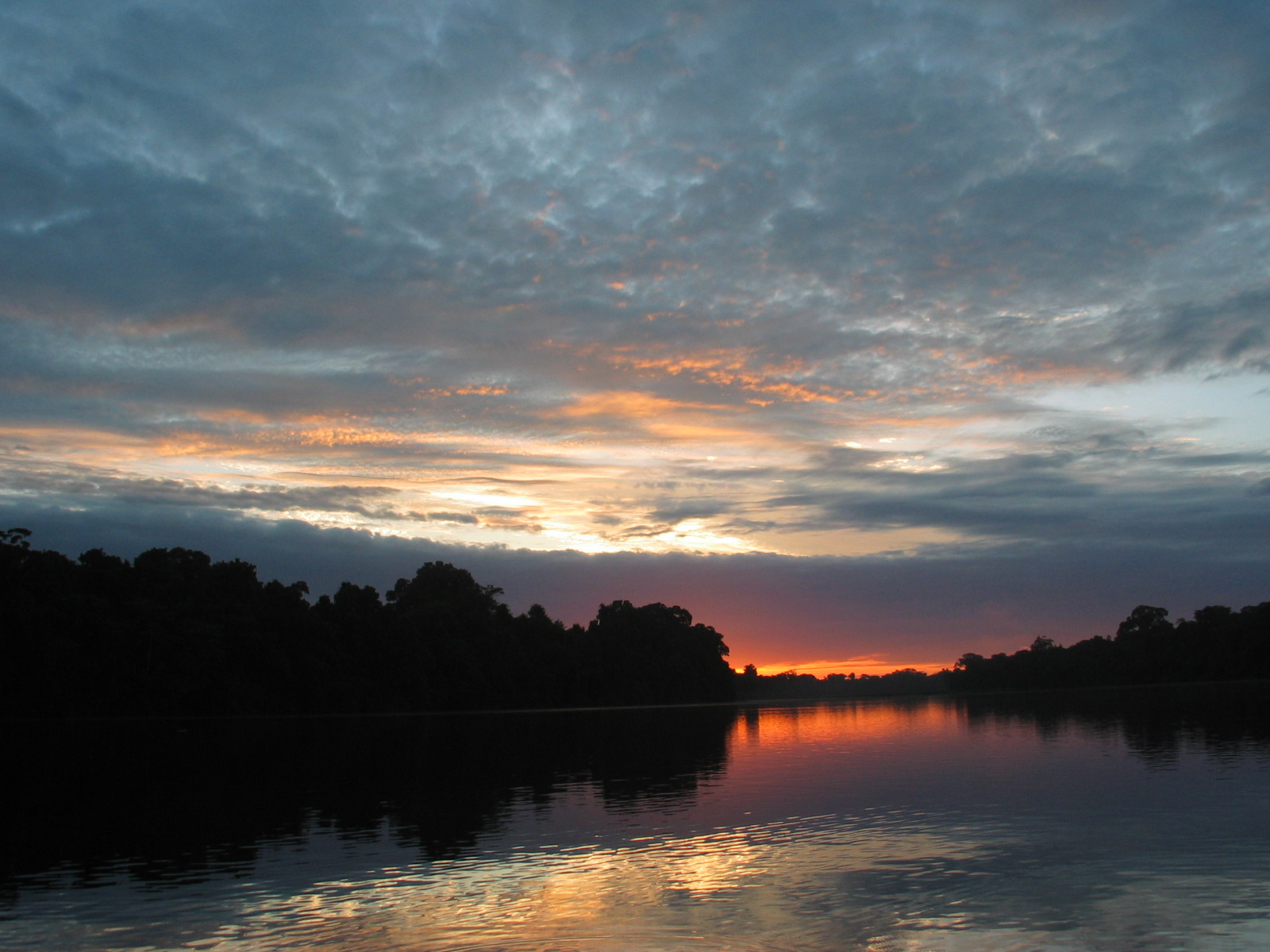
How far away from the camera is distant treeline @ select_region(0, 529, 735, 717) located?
94.6 metres

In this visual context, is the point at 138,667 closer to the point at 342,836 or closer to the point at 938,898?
the point at 342,836

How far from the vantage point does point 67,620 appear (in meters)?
96.1

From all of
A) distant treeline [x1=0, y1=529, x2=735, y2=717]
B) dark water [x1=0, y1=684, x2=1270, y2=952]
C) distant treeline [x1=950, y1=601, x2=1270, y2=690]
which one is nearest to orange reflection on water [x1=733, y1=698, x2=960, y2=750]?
dark water [x1=0, y1=684, x2=1270, y2=952]

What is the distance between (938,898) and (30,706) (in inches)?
3892

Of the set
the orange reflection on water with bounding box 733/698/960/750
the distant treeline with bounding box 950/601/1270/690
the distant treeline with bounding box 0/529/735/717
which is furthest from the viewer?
the distant treeline with bounding box 950/601/1270/690

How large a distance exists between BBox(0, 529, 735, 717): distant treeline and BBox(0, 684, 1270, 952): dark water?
51.0m

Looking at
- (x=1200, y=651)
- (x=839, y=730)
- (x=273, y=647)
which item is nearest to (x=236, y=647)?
(x=273, y=647)

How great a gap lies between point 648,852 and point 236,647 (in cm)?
9653

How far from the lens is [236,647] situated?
4281 inches

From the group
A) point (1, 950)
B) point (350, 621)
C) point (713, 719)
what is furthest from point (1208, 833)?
point (350, 621)

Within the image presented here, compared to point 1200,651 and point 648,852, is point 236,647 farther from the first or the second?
point 1200,651

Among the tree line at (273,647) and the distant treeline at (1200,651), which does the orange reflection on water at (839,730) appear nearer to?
the tree line at (273,647)

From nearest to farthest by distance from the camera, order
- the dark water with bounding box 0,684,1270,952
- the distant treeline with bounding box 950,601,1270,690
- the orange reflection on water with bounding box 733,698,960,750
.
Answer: the dark water with bounding box 0,684,1270,952, the orange reflection on water with bounding box 733,698,960,750, the distant treeline with bounding box 950,601,1270,690

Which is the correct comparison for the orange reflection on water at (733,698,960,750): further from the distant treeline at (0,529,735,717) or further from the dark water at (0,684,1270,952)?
the distant treeline at (0,529,735,717)
